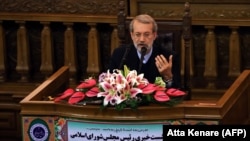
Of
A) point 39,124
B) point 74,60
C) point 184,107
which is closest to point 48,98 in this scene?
point 39,124

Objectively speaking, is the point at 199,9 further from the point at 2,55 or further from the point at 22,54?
the point at 2,55

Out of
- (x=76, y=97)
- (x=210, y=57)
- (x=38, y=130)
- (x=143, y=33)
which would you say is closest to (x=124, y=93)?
(x=76, y=97)

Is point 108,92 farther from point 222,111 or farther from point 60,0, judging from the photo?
point 60,0

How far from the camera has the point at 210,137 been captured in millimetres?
3486

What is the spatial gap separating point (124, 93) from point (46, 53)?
8.34 feet

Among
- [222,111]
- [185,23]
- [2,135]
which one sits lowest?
[2,135]

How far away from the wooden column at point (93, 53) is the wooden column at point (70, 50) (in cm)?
14

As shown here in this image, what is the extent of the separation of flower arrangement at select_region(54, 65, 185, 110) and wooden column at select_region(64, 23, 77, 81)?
2.27 meters

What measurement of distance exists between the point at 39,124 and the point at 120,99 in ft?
1.59

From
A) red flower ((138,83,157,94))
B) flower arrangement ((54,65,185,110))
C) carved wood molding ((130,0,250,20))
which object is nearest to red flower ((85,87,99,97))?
flower arrangement ((54,65,185,110))

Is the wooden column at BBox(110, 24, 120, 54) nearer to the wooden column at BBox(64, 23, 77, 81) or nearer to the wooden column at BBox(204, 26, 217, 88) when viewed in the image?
the wooden column at BBox(64, 23, 77, 81)

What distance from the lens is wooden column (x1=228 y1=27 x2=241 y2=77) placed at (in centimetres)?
559

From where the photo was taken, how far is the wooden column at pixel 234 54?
559cm

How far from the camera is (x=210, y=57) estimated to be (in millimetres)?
5668
